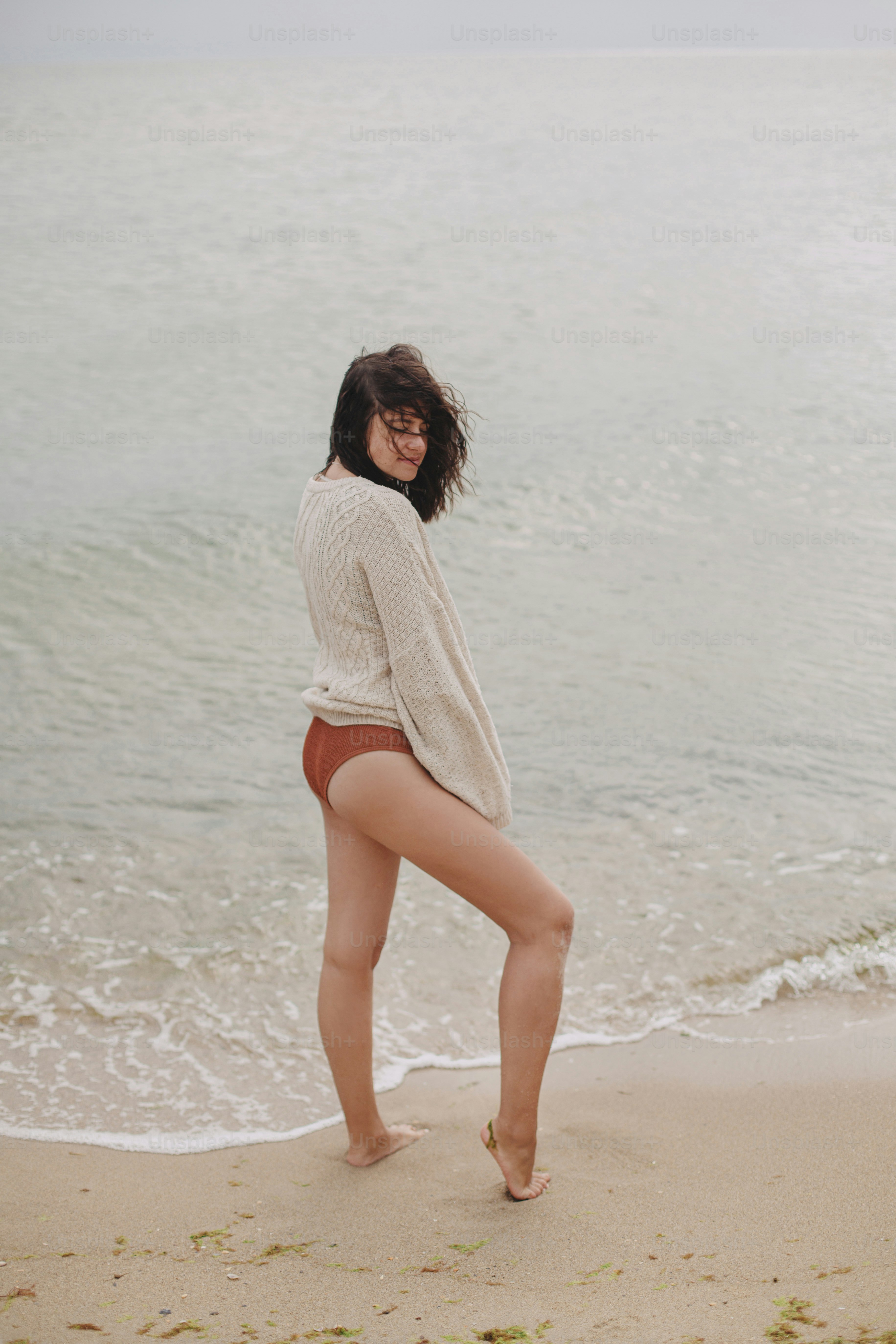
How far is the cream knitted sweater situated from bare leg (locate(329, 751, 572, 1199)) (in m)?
0.06

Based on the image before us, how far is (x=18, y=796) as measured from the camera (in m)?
4.88

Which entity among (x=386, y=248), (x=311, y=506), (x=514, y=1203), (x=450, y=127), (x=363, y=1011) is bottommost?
(x=514, y=1203)

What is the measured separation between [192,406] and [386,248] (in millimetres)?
9049

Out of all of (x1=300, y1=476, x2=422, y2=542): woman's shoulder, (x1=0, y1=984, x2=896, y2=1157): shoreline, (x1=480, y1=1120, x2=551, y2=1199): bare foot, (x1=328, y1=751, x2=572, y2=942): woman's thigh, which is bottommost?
(x1=0, y1=984, x2=896, y2=1157): shoreline

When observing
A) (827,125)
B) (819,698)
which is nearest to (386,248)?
(819,698)

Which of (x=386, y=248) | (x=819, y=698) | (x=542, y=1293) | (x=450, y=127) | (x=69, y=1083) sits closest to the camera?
(x=542, y=1293)

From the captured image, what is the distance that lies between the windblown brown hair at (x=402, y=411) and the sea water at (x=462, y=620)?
29.6 inches

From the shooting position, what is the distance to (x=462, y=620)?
22.6ft

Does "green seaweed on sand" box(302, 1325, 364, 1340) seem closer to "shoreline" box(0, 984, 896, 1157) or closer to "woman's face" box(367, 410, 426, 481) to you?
"shoreline" box(0, 984, 896, 1157)

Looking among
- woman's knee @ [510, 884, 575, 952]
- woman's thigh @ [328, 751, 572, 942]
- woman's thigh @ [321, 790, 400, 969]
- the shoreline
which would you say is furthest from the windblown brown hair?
the shoreline

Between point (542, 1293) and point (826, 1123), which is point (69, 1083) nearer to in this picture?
point (542, 1293)

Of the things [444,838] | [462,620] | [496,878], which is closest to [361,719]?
[444,838]

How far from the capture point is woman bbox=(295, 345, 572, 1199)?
2115 mm

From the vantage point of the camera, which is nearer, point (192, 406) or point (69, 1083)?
point (69, 1083)
